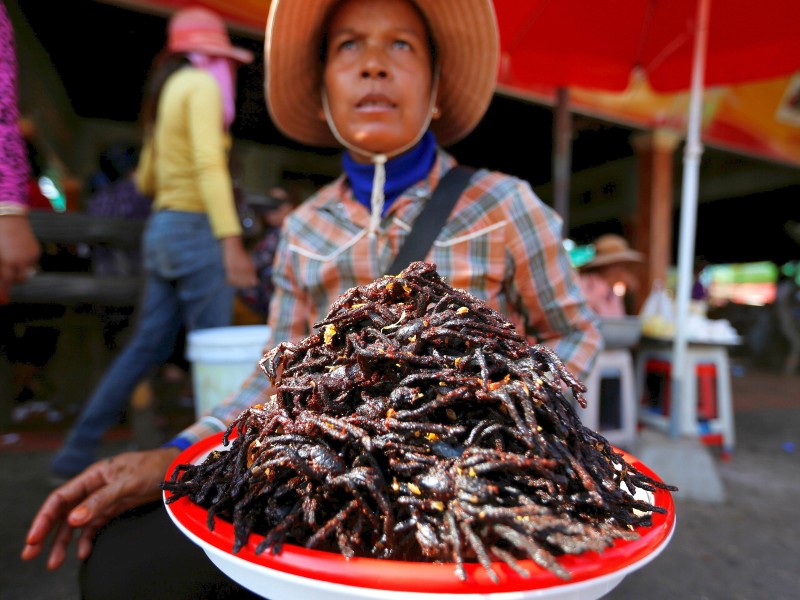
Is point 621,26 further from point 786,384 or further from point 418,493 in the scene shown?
point 786,384

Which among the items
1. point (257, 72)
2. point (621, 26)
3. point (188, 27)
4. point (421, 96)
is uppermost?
point (257, 72)

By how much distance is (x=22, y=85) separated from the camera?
17.9 feet

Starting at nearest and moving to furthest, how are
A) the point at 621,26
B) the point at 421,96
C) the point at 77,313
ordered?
1. the point at 421,96
2. the point at 621,26
3. the point at 77,313

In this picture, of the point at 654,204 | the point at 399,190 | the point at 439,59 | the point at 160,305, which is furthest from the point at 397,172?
the point at 654,204

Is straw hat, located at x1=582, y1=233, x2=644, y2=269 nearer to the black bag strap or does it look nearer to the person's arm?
the person's arm

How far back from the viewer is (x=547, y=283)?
5.59 ft

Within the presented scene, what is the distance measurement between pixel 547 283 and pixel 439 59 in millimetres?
928

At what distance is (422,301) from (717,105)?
901 centimetres

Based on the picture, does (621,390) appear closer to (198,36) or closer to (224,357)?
(224,357)

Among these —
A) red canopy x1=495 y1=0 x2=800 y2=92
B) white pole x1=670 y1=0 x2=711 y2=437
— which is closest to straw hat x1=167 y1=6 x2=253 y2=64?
red canopy x1=495 y1=0 x2=800 y2=92

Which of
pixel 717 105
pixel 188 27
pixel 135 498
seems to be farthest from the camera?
pixel 717 105

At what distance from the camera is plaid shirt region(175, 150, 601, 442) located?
5.48ft

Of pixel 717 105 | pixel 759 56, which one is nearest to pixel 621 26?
pixel 759 56

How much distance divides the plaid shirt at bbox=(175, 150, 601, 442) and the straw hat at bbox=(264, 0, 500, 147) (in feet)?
1.13
